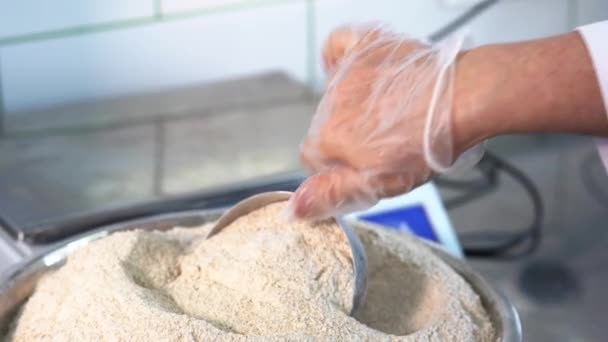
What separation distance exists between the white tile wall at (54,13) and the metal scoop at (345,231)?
0.50 metres

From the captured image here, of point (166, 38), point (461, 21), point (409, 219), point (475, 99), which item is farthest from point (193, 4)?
point (475, 99)

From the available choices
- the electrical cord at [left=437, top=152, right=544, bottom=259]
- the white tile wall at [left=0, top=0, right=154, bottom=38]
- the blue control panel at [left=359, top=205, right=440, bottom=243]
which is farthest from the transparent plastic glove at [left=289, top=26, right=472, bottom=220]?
the white tile wall at [left=0, top=0, right=154, bottom=38]

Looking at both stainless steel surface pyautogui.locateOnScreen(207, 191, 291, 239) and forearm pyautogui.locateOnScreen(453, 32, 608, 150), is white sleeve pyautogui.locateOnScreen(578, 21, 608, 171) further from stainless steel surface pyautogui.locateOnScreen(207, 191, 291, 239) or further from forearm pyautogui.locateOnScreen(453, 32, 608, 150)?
stainless steel surface pyautogui.locateOnScreen(207, 191, 291, 239)

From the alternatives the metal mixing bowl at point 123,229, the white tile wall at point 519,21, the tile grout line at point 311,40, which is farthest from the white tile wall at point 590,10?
the metal mixing bowl at point 123,229

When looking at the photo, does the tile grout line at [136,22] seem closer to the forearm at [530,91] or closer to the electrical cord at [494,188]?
the electrical cord at [494,188]

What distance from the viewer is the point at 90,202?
88cm

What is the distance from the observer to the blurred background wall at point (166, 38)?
1.08 metres

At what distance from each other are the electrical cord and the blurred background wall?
23 cm

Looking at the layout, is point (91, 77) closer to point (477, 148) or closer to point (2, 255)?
point (2, 255)

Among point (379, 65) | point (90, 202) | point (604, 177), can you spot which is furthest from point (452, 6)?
point (379, 65)

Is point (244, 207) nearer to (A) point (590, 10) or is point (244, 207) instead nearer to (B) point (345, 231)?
(B) point (345, 231)

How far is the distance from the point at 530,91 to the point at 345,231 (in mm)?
149

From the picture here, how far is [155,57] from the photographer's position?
1.14 metres

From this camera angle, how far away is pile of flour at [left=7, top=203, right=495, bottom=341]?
0.55 metres
